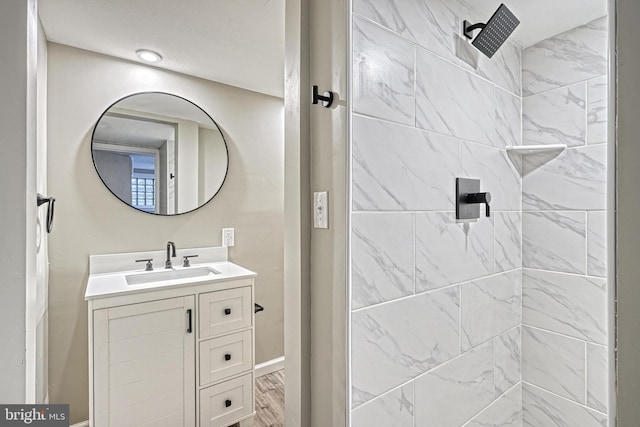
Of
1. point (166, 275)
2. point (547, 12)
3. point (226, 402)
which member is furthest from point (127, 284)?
point (547, 12)

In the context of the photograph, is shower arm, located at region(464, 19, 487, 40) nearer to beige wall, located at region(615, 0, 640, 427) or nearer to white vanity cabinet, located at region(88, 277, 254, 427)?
beige wall, located at region(615, 0, 640, 427)

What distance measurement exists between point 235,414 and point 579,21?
2.75m

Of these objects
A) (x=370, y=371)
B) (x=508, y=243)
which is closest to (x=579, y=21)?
(x=508, y=243)

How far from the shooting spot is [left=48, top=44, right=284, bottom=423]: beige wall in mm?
1874

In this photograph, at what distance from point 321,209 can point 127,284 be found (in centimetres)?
144

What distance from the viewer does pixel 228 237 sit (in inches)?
98.7

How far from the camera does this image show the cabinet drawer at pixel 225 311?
1.87 metres

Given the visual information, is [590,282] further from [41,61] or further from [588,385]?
[41,61]

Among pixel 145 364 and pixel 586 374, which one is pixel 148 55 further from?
pixel 586 374

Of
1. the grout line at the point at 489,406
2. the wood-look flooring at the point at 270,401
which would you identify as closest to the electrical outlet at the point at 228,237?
the wood-look flooring at the point at 270,401

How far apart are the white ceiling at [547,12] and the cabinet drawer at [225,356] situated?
212 cm

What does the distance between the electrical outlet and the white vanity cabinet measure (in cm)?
55

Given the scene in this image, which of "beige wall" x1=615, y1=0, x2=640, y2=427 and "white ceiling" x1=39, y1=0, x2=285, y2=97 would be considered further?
"white ceiling" x1=39, y1=0, x2=285, y2=97

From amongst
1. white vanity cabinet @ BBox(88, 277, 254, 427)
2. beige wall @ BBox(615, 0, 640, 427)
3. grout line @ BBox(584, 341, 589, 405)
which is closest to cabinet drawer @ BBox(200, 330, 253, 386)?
white vanity cabinet @ BBox(88, 277, 254, 427)
